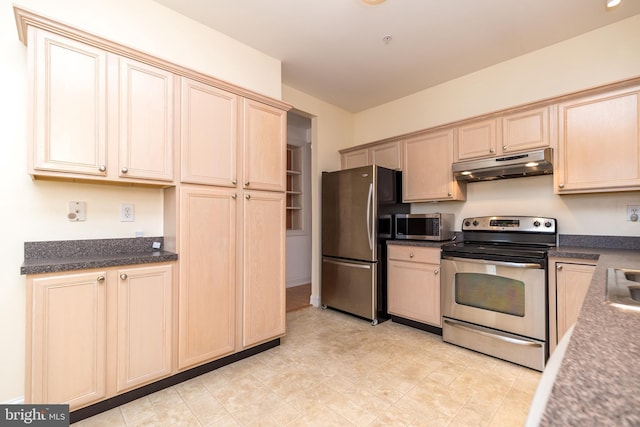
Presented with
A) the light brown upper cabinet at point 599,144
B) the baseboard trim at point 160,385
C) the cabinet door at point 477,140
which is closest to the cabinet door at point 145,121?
the baseboard trim at point 160,385

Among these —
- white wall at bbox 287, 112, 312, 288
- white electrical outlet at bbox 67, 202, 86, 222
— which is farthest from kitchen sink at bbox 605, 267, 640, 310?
white wall at bbox 287, 112, 312, 288

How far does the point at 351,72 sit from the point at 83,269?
2.91m

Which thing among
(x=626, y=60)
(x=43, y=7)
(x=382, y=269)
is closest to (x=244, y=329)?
(x=382, y=269)

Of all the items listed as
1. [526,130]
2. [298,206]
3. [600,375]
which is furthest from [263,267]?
[298,206]

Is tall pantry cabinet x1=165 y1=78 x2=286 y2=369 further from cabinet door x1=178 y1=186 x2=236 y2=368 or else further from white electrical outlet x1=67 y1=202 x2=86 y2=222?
white electrical outlet x1=67 y1=202 x2=86 y2=222

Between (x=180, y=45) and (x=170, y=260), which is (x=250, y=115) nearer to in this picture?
(x=180, y=45)

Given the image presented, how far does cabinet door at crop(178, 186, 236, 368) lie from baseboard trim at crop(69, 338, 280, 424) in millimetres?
103

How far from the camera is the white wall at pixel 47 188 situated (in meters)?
1.69

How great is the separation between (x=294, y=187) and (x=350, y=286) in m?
2.49

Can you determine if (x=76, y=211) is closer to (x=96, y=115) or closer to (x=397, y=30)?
(x=96, y=115)

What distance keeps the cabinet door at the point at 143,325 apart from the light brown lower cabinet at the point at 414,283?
2171 millimetres

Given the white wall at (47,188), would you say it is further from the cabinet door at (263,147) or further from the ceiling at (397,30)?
the cabinet door at (263,147)

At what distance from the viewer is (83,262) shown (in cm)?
165

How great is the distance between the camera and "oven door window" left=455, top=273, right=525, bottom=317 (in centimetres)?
235
